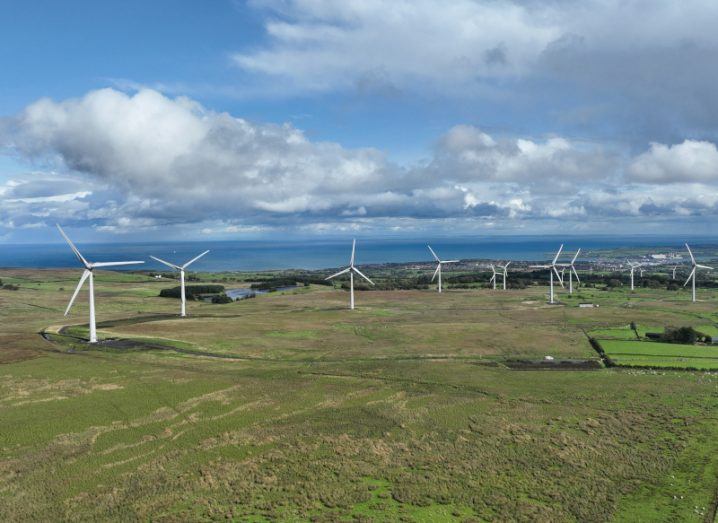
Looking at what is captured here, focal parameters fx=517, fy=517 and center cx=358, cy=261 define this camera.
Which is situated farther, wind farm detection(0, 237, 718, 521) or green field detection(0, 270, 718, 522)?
wind farm detection(0, 237, 718, 521)

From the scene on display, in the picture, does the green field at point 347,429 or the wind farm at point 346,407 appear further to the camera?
the wind farm at point 346,407

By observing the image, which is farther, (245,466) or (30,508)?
(245,466)

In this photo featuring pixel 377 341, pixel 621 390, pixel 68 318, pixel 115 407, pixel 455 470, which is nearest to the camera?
pixel 455 470

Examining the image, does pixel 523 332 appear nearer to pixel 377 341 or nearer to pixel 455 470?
pixel 377 341

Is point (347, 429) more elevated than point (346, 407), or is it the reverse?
point (347, 429)

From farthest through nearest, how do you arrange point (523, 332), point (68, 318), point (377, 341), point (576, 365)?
point (68, 318) → point (523, 332) → point (377, 341) → point (576, 365)

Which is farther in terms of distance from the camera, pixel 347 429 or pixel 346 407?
pixel 346 407

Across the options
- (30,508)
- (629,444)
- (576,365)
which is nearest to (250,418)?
(30,508)
